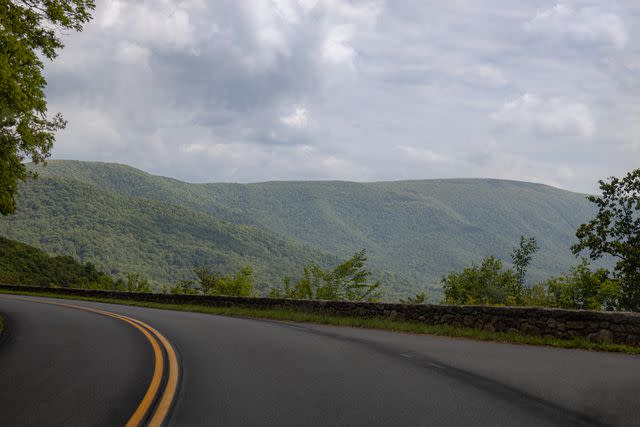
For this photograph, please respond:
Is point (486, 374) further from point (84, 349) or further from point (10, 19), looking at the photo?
point (10, 19)

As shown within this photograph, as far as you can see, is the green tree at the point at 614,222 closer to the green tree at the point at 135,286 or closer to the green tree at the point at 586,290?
the green tree at the point at 586,290

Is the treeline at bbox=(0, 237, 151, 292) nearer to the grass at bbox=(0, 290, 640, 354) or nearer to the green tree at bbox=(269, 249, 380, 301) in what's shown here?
the green tree at bbox=(269, 249, 380, 301)

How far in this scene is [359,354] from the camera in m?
11.1

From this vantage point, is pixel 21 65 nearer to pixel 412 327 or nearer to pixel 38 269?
pixel 412 327

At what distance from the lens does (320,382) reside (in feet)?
26.4

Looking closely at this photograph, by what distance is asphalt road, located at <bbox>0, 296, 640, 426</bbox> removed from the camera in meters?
6.19

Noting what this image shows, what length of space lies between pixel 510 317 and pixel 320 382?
26.9 feet

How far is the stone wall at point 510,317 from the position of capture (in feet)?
41.9

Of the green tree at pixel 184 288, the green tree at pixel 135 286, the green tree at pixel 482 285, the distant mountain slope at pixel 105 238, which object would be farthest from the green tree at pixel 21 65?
the distant mountain slope at pixel 105 238

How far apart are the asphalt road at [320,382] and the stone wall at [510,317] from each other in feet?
4.47

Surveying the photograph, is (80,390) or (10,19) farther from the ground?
(10,19)

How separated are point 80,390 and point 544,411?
5391 mm

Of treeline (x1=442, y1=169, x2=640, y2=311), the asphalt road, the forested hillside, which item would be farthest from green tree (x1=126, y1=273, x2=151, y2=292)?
the asphalt road

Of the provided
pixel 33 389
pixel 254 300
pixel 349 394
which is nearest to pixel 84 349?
pixel 33 389
